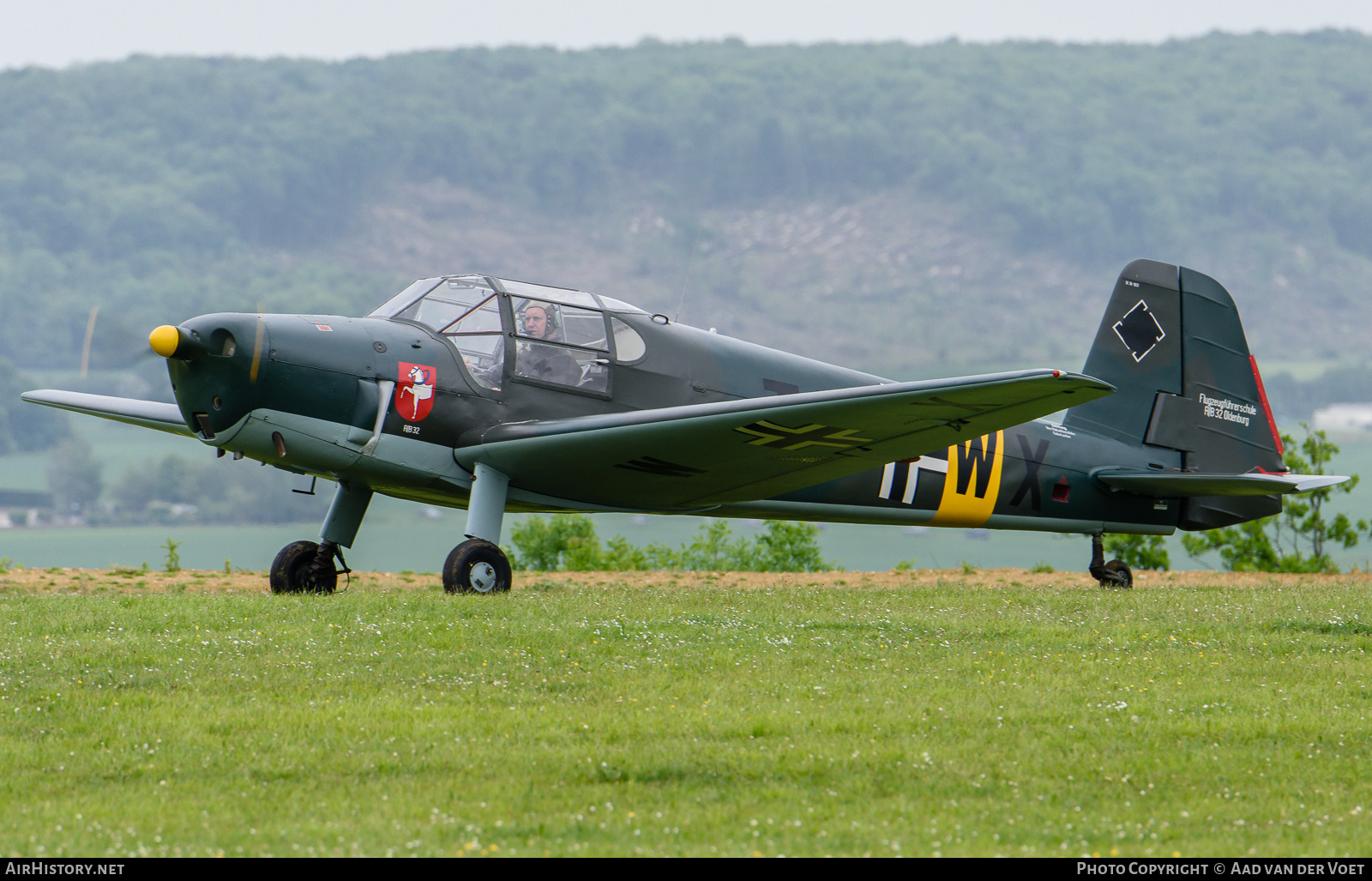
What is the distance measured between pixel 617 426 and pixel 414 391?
1854mm

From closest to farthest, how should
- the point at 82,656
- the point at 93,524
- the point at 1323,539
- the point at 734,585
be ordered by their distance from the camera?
1. the point at 82,656
2. the point at 734,585
3. the point at 1323,539
4. the point at 93,524

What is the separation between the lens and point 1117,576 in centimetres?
1502

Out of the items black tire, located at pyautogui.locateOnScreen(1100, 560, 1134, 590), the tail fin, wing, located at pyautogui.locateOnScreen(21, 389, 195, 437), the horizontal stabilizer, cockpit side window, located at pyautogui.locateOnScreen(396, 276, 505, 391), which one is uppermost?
the tail fin

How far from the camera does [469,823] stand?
5059 millimetres

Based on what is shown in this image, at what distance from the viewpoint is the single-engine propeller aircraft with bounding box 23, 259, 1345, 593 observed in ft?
35.5

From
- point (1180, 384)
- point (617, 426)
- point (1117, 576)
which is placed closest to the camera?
point (617, 426)

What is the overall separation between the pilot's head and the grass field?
268 centimetres

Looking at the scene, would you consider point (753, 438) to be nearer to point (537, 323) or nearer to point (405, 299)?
point (537, 323)

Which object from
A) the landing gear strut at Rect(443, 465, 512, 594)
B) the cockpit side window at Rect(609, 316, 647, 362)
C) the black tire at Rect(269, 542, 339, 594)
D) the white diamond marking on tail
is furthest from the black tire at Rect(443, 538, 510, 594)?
the white diamond marking on tail

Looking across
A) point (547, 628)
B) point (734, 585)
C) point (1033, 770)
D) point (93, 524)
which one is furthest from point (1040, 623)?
point (93, 524)

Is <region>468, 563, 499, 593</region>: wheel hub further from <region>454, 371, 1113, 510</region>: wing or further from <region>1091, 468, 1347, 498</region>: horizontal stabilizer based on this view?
<region>1091, 468, 1347, 498</region>: horizontal stabilizer

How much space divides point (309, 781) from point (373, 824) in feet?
2.44

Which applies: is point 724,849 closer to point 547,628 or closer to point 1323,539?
point 547,628

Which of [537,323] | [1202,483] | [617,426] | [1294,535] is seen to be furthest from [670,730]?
[1294,535]
